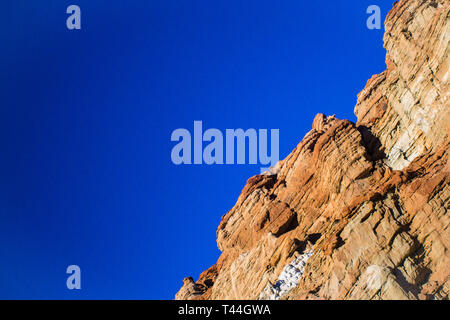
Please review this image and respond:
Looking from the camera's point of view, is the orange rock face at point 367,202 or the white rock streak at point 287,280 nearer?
the orange rock face at point 367,202

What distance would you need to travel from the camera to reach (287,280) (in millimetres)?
55219

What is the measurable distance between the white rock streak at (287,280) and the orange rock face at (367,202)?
0.45 feet

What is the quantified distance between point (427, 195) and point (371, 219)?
6316mm

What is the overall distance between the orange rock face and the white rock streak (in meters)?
0.14

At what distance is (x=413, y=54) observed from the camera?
6244cm

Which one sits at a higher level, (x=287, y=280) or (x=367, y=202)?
(x=367, y=202)

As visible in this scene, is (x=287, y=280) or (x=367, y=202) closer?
(x=367, y=202)

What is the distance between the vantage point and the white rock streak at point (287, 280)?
179 ft

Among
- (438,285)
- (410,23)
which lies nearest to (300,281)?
(438,285)

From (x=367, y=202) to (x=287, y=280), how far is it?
1258 cm

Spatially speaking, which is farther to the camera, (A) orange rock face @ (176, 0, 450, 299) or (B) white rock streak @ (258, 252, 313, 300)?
(B) white rock streak @ (258, 252, 313, 300)

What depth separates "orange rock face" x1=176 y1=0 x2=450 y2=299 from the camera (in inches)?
1961
